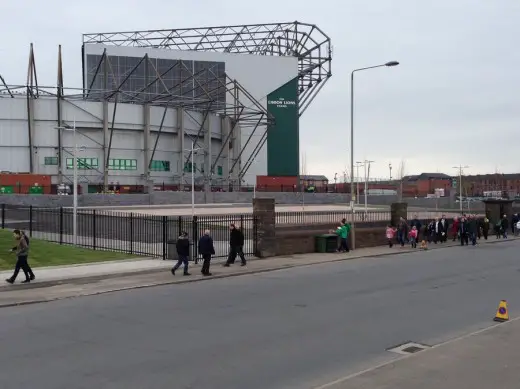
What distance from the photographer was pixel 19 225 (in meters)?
33.0

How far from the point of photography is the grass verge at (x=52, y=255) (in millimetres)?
20672

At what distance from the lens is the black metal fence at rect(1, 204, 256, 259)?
2528 cm

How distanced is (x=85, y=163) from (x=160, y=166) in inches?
424

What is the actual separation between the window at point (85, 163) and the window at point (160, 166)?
304 inches

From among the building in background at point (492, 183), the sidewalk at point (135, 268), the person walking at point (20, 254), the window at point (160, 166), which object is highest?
the window at point (160, 166)

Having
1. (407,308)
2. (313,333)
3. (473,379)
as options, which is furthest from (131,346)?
(407,308)

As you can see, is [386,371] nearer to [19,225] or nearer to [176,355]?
[176,355]

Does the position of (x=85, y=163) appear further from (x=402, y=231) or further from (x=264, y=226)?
(x=264, y=226)

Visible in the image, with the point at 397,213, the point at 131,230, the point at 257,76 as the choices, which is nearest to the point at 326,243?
the point at 397,213

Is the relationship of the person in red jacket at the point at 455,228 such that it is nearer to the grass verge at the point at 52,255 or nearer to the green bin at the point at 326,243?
the green bin at the point at 326,243

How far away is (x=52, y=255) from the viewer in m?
22.3

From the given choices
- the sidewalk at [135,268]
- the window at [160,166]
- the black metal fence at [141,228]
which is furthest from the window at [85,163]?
the sidewalk at [135,268]

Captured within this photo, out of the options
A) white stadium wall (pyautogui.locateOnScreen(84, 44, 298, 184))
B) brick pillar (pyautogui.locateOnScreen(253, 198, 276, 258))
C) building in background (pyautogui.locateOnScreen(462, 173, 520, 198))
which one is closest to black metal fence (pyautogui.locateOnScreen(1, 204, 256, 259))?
brick pillar (pyautogui.locateOnScreen(253, 198, 276, 258))

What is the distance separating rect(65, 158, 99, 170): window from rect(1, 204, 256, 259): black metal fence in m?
39.7
